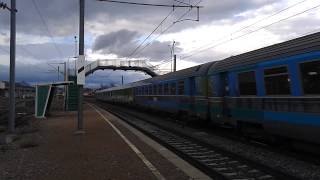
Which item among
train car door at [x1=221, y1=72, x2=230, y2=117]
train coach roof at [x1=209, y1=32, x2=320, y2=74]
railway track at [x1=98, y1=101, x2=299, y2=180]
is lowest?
railway track at [x1=98, y1=101, x2=299, y2=180]

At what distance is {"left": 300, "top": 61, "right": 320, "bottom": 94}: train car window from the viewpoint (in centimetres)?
1170

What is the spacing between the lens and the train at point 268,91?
1207 centimetres

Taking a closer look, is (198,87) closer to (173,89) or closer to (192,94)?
Result: (192,94)

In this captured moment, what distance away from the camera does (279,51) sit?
1370 centimetres

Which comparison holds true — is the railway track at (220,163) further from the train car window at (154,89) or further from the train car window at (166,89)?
the train car window at (154,89)

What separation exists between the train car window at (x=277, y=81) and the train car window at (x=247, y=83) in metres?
0.95

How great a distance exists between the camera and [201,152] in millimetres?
15133

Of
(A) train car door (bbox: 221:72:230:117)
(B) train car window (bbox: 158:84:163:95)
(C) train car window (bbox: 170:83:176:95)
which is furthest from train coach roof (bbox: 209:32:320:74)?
(B) train car window (bbox: 158:84:163:95)

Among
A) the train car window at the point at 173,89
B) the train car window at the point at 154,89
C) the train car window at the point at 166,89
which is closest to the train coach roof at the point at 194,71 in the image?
the train car window at the point at 173,89

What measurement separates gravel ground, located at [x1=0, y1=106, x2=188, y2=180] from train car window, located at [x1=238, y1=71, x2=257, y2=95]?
11.2 feet

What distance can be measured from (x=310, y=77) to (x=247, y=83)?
13.3 ft

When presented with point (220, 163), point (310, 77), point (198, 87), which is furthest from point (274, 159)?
point (198, 87)

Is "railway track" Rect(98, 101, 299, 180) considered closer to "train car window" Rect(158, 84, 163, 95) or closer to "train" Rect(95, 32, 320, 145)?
"train" Rect(95, 32, 320, 145)

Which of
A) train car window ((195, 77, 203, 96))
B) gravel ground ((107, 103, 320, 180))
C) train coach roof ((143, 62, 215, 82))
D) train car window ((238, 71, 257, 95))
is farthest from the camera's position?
train car window ((195, 77, 203, 96))
